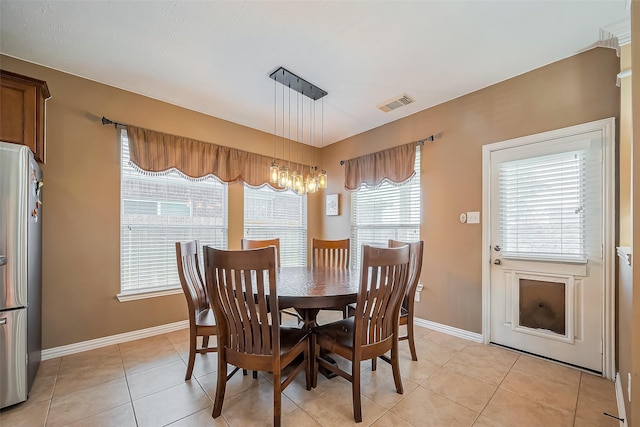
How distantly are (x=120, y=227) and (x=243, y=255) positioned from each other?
6.95 ft

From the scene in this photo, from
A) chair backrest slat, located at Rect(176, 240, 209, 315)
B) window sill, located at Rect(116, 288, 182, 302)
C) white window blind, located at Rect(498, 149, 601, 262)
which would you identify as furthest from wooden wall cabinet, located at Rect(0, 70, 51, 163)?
white window blind, located at Rect(498, 149, 601, 262)

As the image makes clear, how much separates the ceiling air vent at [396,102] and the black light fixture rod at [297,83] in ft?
2.39

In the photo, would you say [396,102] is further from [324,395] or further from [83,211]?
[83,211]

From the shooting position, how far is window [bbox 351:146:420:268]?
3410mm

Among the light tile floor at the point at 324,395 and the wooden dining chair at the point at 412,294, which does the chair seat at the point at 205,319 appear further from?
the wooden dining chair at the point at 412,294

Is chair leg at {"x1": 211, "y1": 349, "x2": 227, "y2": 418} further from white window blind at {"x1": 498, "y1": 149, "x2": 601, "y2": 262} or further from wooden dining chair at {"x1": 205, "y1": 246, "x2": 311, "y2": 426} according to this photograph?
white window blind at {"x1": 498, "y1": 149, "x2": 601, "y2": 262}

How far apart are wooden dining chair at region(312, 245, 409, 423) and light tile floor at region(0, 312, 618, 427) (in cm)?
21

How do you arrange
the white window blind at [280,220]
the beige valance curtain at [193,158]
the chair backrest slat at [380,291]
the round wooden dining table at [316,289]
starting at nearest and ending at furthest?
1. the chair backrest slat at [380,291]
2. the round wooden dining table at [316,289]
3. the beige valance curtain at [193,158]
4. the white window blind at [280,220]

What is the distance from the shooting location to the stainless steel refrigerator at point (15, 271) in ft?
5.52

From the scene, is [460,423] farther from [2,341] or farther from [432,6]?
[2,341]

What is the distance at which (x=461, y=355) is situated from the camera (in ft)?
8.12

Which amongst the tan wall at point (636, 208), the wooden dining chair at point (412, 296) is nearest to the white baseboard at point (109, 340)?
the wooden dining chair at point (412, 296)

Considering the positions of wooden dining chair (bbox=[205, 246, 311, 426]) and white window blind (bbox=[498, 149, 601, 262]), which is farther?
white window blind (bbox=[498, 149, 601, 262])

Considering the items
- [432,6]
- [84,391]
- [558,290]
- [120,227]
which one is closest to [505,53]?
[432,6]
